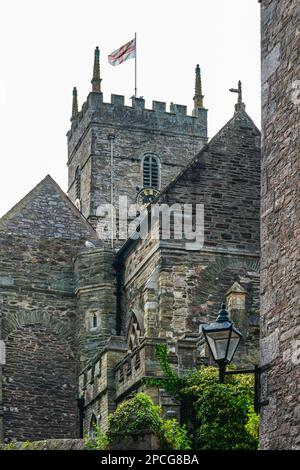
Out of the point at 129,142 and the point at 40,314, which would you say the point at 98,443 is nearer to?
the point at 40,314

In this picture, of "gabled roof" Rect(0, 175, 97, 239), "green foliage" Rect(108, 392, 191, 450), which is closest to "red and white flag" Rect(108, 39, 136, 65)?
"gabled roof" Rect(0, 175, 97, 239)

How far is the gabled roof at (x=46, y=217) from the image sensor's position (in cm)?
4334

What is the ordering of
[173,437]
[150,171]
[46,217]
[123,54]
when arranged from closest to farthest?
[173,437], [46,217], [123,54], [150,171]

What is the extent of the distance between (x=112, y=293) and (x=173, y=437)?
18621 mm

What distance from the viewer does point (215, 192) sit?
127ft

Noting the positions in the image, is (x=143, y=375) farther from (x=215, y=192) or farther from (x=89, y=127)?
(x=89, y=127)

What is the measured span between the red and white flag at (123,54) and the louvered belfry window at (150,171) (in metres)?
4.91

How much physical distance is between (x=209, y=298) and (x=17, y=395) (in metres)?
6.96

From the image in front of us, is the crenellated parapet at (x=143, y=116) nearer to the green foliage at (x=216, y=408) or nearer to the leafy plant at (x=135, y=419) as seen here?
the green foliage at (x=216, y=408)

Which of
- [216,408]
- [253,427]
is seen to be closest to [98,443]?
[253,427]

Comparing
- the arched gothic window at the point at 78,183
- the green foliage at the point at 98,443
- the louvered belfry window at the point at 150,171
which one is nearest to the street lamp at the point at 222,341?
the green foliage at the point at 98,443

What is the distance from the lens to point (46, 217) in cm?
4381

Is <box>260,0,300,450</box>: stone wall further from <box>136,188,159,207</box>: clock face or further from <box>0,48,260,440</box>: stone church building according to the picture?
<box>136,188,159,207</box>: clock face

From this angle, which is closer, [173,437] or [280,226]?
[280,226]
